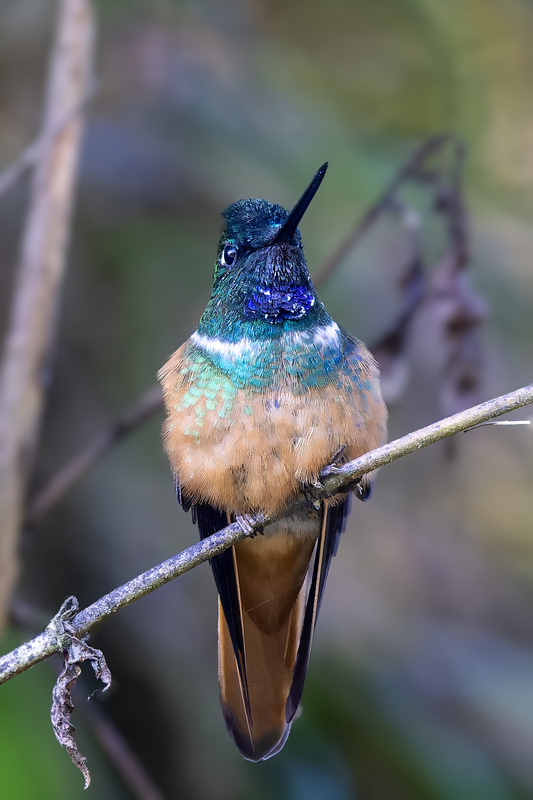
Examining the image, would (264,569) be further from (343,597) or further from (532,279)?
(532,279)

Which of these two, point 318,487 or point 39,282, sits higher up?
point 39,282

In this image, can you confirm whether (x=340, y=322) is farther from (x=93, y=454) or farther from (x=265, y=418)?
(x=265, y=418)

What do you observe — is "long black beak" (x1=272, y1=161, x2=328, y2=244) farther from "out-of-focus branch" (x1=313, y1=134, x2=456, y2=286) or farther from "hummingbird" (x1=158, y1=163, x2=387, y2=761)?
"out-of-focus branch" (x1=313, y1=134, x2=456, y2=286)

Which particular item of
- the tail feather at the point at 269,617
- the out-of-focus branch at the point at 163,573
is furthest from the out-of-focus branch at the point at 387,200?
the out-of-focus branch at the point at 163,573

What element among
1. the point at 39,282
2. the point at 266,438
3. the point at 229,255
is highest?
the point at 39,282

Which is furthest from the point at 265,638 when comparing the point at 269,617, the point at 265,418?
the point at 265,418

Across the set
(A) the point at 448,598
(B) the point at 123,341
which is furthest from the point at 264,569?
(A) the point at 448,598

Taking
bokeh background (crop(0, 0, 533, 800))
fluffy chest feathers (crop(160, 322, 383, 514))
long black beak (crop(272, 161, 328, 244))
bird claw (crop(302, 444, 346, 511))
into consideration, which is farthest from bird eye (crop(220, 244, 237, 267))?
bokeh background (crop(0, 0, 533, 800))
